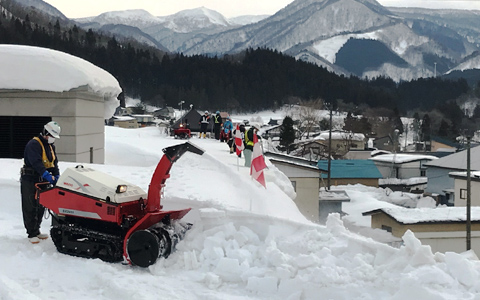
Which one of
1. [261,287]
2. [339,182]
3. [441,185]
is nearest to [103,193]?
[261,287]

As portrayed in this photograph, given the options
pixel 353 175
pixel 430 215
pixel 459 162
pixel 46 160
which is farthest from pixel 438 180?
pixel 46 160

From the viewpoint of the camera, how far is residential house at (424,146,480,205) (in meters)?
42.8

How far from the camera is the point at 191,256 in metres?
5.94

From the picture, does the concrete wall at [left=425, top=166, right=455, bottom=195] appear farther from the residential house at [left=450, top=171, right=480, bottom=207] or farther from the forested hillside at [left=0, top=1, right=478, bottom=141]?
the forested hillside at [left=0, top=1, right=478, bottom=141]

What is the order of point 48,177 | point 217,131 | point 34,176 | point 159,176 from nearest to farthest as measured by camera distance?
1. point 159,176
2. point 48,177
3. point 34,176
4. point 217,131

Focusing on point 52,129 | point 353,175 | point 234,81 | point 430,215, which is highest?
point 234,81

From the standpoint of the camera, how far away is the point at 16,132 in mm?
14453

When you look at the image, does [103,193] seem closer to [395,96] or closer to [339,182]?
[339,182]

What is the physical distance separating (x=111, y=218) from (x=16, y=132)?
10044 mm

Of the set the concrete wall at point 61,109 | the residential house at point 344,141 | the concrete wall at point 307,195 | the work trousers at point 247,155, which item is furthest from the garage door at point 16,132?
the residential house at point 344,141

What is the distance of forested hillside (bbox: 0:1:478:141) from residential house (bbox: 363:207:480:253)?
10965 cm

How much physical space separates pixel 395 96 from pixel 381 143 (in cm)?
7193

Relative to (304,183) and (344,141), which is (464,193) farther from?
(344,141)

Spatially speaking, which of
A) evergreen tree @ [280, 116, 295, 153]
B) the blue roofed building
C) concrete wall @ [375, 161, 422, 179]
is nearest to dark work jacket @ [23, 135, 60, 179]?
the blue roofed building
